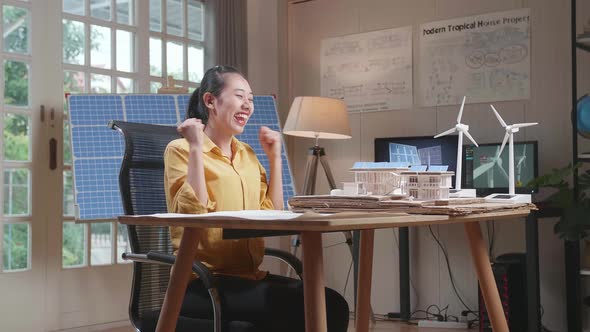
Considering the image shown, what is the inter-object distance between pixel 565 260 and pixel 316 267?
2823mm

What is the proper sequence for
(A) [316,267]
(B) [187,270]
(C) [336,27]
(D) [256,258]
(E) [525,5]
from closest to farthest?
1. (A) [316,267]
2. (B) [187,270]
3. (D) [256,258]
4. (E) [525,5]
5. (C) [336,27]

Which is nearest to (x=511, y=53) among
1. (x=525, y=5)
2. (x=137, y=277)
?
(x=525, y=5)

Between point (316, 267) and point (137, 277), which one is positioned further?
point (137, 277)

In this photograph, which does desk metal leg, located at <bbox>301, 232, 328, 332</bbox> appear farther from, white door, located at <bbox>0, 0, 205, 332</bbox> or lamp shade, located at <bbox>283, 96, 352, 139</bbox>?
lamp shade, located at <bbox>283, 96, 352, 139</bbox>

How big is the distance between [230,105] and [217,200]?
28 cm

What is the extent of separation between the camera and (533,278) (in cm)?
353

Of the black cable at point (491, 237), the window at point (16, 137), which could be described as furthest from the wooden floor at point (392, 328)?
the window at point (16, 137)

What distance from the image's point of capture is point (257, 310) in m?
1.80

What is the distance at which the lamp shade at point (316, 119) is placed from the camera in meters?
4.29

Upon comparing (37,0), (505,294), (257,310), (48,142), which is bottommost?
(505,294)

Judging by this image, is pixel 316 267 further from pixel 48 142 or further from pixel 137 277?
pixel 48 142

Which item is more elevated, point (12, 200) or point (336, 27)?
point (336, 27)

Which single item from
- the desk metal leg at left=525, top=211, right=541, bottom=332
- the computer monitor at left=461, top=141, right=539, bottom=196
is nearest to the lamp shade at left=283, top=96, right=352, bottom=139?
the computer monitor at left=461, top=141, right=539, bottom=196

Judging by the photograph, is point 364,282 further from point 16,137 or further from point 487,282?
point 16,137
